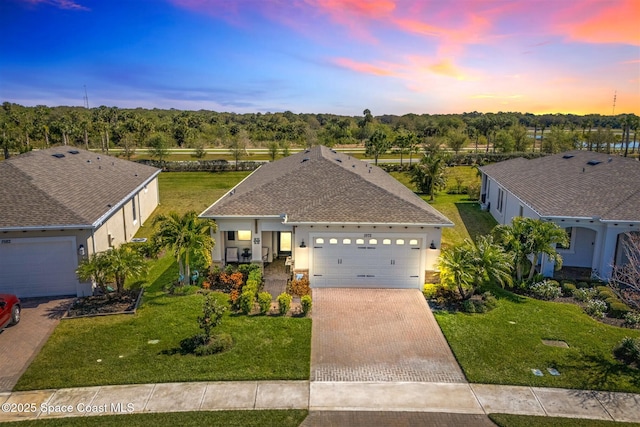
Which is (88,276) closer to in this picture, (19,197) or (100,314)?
(100,314)

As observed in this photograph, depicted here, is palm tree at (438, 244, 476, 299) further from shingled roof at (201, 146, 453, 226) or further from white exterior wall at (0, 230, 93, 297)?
white exterior wall at (0, 230, 93, 297)

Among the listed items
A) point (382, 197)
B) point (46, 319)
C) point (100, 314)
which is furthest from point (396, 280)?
point (46, 319)

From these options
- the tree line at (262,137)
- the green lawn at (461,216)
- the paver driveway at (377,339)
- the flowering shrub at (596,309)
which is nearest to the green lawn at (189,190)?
the tree line at (262,137)

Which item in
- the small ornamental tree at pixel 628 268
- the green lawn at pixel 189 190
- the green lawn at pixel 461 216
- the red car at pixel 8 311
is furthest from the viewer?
the green lawn at pixel 189 190

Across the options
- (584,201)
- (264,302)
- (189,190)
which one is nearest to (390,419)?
(264,302)

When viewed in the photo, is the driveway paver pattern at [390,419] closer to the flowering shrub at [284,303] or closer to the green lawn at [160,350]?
the green lawn at [160,350]

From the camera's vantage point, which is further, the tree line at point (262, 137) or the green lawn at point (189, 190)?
the tree line at point (262, 137)

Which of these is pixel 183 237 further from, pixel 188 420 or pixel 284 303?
pixel 188 420
